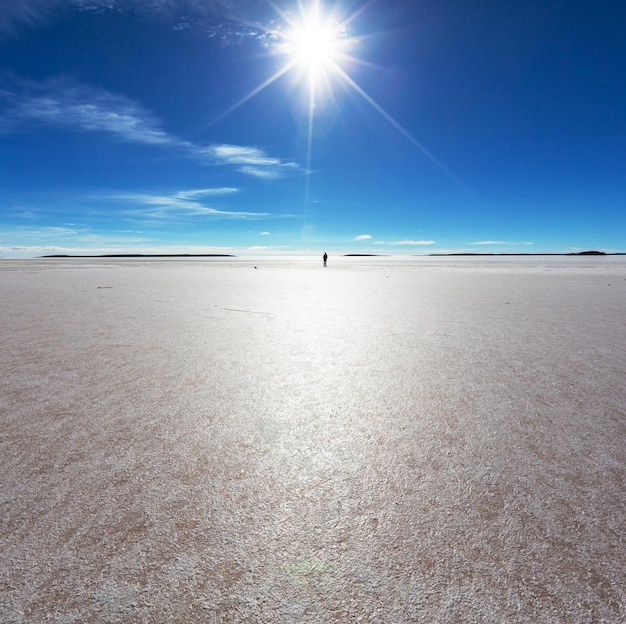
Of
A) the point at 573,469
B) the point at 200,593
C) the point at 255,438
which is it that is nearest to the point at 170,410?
the point at 255,438

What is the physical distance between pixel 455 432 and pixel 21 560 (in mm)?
2784

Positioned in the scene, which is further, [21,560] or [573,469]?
[573,469]

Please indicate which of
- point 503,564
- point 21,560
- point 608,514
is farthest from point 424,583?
point 21,560

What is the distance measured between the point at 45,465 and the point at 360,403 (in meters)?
2.50

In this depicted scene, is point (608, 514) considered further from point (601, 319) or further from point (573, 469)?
point (601, 319)

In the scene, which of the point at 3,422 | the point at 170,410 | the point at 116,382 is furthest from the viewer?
the point at 116,382

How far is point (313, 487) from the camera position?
219 cm

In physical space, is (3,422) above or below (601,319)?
below

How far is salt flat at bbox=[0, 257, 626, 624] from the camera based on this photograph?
1490 mm

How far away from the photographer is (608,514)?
193 centimetres

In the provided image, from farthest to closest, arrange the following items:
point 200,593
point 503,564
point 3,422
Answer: point 3,422 → point 503,564 → point 200,593

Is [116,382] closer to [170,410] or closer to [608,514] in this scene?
[170,410]

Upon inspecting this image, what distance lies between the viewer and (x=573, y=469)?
7.68 ft

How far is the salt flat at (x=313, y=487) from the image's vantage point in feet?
4.89
